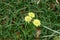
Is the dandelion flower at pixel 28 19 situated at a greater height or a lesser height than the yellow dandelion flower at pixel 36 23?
greater

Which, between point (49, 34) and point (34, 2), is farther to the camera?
point (34, 2)

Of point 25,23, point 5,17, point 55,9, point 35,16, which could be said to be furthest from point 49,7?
point 5,17

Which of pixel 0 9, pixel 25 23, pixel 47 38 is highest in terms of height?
pixel 0 9

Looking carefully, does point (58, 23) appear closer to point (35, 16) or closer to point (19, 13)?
point (35, 16)

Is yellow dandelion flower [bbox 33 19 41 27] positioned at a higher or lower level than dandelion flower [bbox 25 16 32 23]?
lower

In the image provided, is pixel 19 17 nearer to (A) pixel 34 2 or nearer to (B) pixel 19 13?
(B) pixel 19 13

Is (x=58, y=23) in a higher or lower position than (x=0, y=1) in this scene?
lower
